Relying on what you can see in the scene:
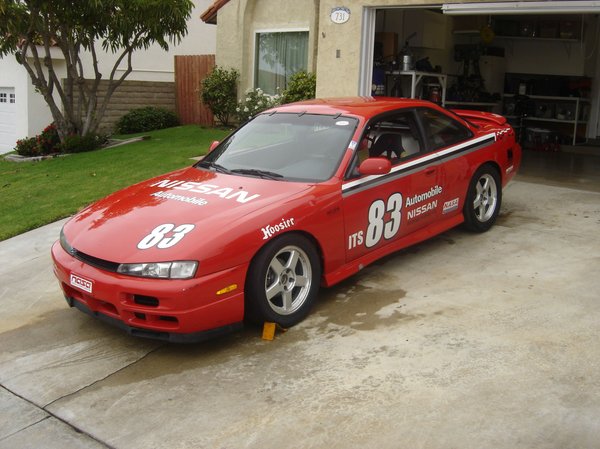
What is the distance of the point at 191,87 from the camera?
1888 cm

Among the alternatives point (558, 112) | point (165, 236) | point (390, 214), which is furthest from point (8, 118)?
point (165, 236)

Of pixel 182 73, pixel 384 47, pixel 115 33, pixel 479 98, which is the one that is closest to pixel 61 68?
pixel 182 73

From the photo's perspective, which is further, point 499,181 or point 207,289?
point 499,181

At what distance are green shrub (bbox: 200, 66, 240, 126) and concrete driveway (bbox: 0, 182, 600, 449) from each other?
36.3 ft

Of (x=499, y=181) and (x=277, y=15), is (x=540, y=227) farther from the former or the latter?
(x=277, y=15)

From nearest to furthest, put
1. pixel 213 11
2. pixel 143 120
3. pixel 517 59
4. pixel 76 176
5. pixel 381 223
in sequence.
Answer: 1. pixel 381 223
2. pixel 76 176
3. pixel 517 59
4. pixel 213 11
5. pixel 143 120

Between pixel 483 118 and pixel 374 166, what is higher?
pixel 483 118

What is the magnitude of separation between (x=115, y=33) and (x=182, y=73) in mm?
5703

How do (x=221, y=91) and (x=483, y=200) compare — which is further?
(x=221, y=91)

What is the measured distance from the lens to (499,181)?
23.0 feet

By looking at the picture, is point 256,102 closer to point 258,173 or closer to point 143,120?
point 143,120

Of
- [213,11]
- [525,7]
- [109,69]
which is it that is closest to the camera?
[525,7]

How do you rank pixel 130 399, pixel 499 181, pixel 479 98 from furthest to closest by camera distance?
pixel 479 98
pixel 499 181
pixel 130 399

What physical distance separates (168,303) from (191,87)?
15.5 m
